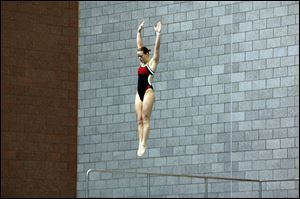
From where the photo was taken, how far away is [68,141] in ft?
63.8

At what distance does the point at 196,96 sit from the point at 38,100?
11.5ft

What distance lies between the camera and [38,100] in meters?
19.0

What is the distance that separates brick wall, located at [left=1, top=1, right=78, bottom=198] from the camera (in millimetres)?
18703

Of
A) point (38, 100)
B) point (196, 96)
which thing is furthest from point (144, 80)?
point (38, 100)

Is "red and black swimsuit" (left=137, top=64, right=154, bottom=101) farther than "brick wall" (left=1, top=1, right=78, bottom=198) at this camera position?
No

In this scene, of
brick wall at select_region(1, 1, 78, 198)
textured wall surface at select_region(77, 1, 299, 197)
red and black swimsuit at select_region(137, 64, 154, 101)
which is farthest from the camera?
brick wall at select_region(1, 1, 78, 198)

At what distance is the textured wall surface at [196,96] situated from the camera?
16.3 meters

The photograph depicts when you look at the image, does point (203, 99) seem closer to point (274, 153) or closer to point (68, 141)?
point (274, 153)

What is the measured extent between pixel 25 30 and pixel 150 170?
3.89 meters

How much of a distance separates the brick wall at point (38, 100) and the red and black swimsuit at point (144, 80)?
872cm

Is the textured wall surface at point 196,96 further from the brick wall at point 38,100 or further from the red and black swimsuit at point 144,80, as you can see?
the red and black swimsuit at point 144,80

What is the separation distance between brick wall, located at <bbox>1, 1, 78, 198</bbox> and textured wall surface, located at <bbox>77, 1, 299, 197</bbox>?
674 millimetres

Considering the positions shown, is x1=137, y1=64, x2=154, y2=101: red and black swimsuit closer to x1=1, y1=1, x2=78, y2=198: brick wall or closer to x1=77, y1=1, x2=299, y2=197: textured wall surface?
x1=77, y1=1, x2=299, y2=197: textured wall surface

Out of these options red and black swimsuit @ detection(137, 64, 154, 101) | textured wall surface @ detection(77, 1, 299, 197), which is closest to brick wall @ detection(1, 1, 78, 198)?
textured wall surface @ detection(77, 1, 299, 197)
